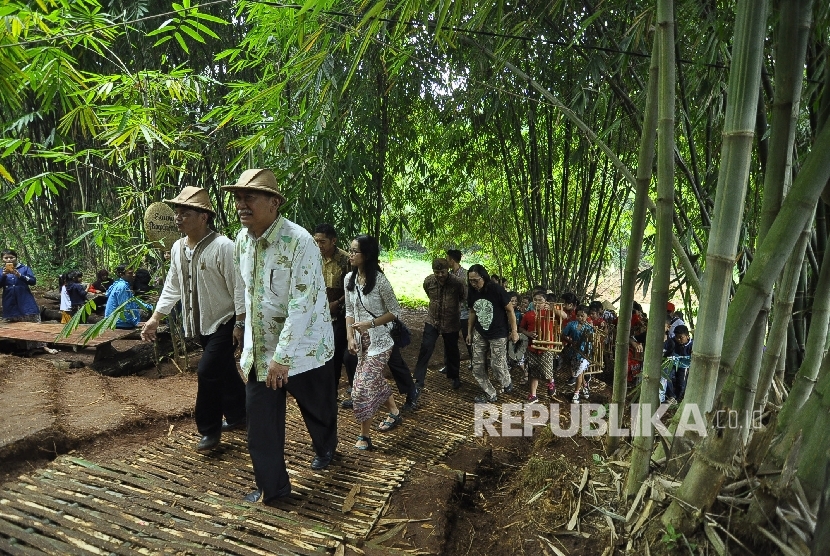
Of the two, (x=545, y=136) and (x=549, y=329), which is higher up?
(x=545, y=136)

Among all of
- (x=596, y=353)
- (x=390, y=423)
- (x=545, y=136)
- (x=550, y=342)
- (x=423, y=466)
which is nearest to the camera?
(x=423, y=466)

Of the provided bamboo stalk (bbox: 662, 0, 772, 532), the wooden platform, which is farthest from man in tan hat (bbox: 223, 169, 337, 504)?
the wooden platform

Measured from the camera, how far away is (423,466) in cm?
295

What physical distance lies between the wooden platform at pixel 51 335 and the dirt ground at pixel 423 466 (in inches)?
20.1

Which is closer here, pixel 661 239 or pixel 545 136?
pixel 661 239

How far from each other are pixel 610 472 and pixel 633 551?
55 centimetres

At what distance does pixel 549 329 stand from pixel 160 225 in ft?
11.1

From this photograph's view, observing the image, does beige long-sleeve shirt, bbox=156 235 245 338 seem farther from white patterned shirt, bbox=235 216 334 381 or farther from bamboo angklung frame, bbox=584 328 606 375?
bamboo angklung frame, bbox=584 328 606 375

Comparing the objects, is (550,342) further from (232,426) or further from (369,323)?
(232,426)

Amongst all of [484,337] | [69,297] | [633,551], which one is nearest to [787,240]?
[633,551]

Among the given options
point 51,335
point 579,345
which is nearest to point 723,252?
point 579,345

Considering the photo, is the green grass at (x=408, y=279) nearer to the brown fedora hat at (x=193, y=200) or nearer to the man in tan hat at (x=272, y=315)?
the brown fedora hat at (x=193, y=200)

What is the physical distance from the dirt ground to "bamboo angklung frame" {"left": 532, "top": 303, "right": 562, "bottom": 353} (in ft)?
3.70

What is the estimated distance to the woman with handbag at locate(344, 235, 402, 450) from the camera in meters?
3.19
